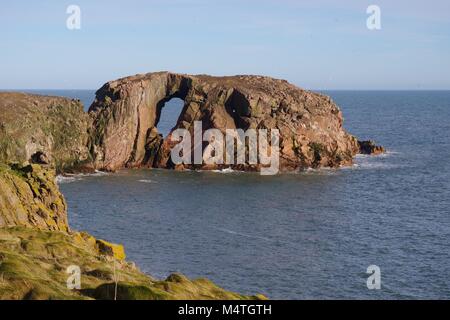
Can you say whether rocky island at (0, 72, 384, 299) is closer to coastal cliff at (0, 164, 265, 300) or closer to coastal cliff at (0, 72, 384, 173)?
coastal cliff at (0, 72, 384, 173)

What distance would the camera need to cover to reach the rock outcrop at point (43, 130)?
126031 mm

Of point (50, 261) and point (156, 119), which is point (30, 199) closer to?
point (50, 261)

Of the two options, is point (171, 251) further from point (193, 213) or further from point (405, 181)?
point (405, 181)

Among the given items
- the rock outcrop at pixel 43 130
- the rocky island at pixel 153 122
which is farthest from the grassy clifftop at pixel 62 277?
the rock outcrop at pixel 43 130

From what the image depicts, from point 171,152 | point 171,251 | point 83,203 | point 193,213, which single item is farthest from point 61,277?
point 171,152

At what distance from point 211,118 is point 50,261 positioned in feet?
342

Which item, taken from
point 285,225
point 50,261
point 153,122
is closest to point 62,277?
point 50,261

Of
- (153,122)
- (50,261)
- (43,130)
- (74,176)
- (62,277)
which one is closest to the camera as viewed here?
(62,277)

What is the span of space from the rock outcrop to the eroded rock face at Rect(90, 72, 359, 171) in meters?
4.07

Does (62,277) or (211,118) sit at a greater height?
(211,118)

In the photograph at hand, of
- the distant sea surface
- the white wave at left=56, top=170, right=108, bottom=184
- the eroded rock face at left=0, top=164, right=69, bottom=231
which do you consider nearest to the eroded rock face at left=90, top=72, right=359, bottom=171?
the white wave at left=56, top=170, right=108, bottom=184

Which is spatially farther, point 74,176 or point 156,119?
point 156,119

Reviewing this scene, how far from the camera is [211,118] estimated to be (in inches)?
5699

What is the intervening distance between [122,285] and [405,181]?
99.5 metres
